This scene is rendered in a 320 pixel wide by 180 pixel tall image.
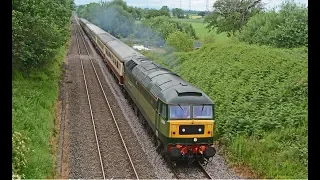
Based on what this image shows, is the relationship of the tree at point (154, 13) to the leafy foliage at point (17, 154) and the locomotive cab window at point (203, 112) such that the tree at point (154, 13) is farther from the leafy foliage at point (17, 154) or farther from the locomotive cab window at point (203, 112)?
the leafy foliage at point (17, 154)

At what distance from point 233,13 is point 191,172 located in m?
33.1

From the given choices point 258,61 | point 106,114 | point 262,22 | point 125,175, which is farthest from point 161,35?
point 125,175

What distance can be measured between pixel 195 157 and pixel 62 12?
66.6ft

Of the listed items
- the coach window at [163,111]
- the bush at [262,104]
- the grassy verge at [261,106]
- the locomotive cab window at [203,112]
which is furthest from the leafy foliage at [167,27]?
the locomotive cab window at [203,112]

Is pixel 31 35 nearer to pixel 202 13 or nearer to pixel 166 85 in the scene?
pixel 166 85

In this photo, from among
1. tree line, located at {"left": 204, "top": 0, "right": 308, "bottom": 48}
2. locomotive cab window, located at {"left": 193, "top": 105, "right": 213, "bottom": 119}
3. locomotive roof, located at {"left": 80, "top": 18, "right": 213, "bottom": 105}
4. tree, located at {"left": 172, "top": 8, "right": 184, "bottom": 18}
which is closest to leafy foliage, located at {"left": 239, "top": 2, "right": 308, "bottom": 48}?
tree line, located at {"left": 204, "top": 0, "right": 308, "bottom": 48}

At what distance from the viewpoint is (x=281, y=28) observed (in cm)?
2956

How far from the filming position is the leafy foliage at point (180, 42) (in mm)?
39625

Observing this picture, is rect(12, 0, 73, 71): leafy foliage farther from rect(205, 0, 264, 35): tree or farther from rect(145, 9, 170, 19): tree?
rect(145, 9, 170, 19): tree

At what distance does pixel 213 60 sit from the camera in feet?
94.7

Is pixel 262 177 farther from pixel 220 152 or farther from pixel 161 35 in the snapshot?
pixel 161 35

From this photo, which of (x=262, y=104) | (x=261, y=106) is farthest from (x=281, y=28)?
(x=261, y=106)

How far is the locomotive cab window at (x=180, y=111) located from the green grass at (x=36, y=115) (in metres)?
4.58

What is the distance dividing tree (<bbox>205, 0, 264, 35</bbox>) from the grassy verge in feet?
53.5
